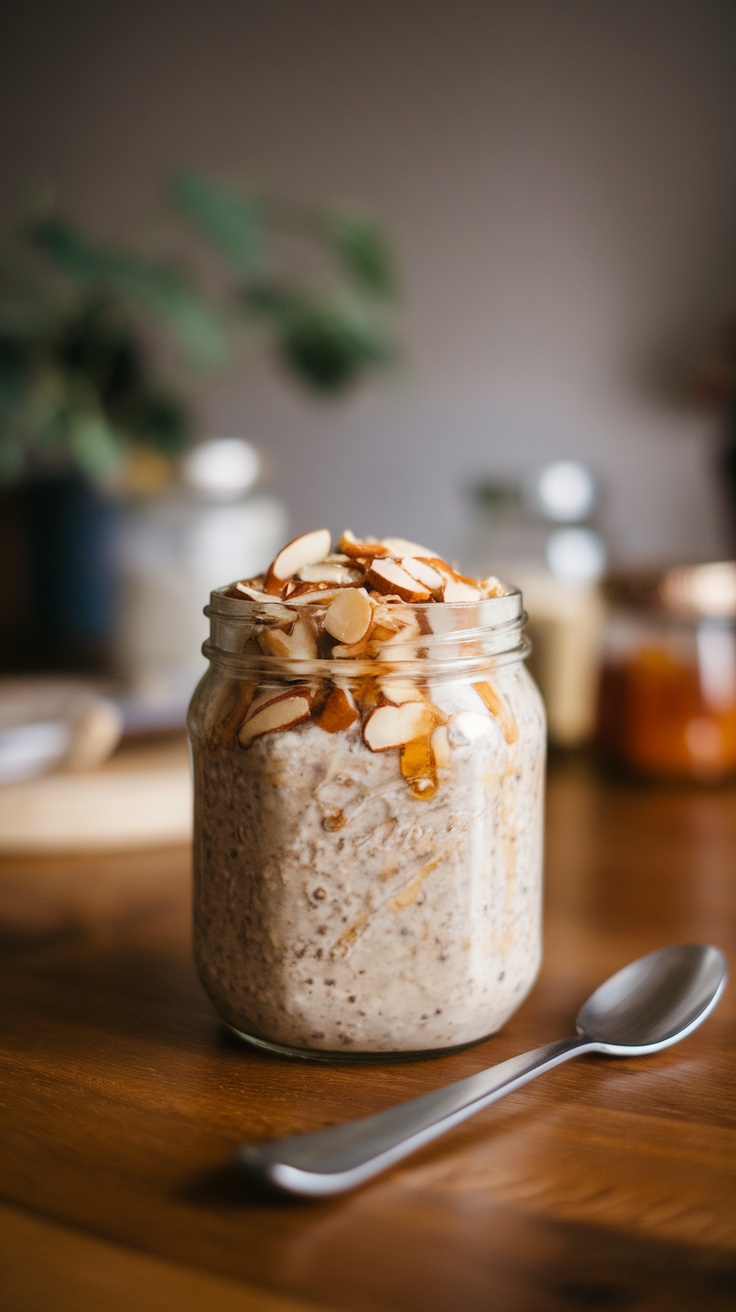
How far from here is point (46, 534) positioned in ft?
6.18

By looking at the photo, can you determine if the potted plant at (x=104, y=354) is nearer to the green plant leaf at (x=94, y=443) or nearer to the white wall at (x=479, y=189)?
the green plant leaf at (x=94, y=443)

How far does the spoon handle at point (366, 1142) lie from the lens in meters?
0.40

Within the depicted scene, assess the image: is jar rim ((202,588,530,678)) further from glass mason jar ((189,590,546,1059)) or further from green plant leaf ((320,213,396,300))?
green plant leaf ((320,213,396,300))

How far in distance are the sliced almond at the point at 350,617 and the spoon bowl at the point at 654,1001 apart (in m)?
0.22

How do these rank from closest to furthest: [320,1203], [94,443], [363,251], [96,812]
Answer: [320,1203], [96,812], [94,443], [363,251]

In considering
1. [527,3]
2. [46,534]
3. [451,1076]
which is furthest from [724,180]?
[451,1076]

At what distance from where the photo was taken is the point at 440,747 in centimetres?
51

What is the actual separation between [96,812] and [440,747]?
0.46 m

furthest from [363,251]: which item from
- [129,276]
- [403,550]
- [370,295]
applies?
[403,550]

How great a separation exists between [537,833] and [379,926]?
0.11 m

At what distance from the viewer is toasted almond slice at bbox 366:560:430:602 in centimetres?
52

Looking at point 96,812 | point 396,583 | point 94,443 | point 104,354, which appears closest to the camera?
point 396,583

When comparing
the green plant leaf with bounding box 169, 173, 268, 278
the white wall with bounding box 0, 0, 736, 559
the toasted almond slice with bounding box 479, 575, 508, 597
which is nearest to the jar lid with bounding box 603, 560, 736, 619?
the toasted almond slice with bounding box 479, 575, 508, 597

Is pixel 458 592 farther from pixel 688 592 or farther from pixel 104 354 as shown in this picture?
pixel 104 354
